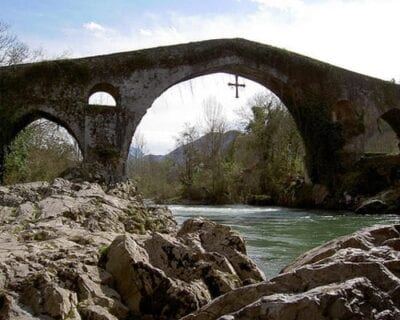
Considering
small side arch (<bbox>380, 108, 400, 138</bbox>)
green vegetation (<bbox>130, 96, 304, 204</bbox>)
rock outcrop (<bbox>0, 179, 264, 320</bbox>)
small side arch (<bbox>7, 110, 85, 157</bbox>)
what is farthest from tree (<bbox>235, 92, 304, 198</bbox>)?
rock outcrop (<bbox>0, 179, 264, 320</bbox>)

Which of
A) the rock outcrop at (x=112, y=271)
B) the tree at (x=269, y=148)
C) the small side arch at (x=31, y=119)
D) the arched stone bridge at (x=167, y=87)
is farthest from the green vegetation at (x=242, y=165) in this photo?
the rock outcrop at (x=112, y=271)

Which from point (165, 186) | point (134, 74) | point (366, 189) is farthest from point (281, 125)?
point (134, 74)

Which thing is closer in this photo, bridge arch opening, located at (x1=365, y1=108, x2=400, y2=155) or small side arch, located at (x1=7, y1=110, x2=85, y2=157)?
small side arch, located at (x1=7, y1=110, x2=85, y2=157)

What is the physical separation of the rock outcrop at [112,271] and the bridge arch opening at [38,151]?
12.4m

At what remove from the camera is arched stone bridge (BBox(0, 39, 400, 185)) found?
2095 cm

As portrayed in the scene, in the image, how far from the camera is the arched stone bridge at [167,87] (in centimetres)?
2095

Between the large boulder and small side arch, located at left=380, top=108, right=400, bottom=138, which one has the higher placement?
small side arch, located at left=380, top=108, right=400, bottom=138

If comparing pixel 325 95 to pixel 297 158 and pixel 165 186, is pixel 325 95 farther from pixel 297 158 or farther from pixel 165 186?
pixel 165 186

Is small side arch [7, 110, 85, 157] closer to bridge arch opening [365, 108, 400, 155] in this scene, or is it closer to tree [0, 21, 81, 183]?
tree [0, 21, 81, 183]

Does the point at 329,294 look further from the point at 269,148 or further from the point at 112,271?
the point at 269,148

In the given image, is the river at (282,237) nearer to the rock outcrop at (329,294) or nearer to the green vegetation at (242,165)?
the rock outcrop at (329,294)

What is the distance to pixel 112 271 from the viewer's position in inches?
194

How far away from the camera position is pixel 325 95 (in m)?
26.2

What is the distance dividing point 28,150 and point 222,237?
18.7m
